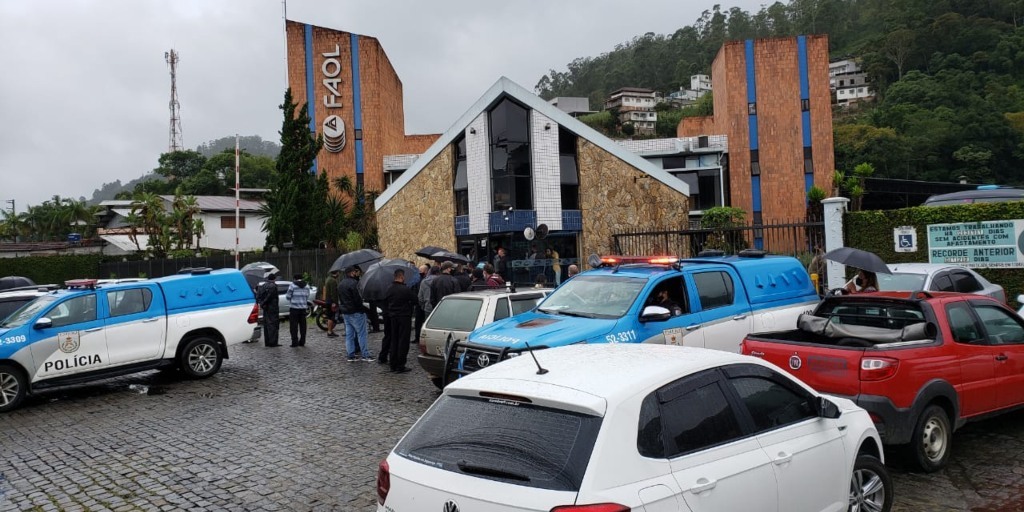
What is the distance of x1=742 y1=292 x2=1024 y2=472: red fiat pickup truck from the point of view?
5.80 metres

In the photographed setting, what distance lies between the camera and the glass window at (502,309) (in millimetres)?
10148

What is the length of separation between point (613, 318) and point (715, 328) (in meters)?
1.71

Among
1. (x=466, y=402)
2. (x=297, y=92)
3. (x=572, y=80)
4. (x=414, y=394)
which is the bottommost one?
(x=414, y=394)

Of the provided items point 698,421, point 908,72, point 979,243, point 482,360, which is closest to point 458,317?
point 482,360

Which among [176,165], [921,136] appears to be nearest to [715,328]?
[921,136]

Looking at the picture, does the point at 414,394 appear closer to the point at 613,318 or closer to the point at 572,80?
the point at 613,318

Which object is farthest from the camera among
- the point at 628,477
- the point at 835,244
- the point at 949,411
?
the point at 835,244

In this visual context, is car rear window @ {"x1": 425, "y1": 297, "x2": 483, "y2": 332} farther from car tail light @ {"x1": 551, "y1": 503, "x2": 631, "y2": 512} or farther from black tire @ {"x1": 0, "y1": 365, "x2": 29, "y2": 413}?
car tail light @ {"x1": 551, "y1": 503, "x2": 631, "y2": 512}

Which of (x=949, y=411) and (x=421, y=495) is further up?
(x=421, y=495)

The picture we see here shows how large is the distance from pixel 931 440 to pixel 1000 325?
1.74 metres

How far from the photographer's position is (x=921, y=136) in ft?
218

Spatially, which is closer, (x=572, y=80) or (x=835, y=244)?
(x=835, y=244)

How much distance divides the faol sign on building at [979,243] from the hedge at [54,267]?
38.1 m

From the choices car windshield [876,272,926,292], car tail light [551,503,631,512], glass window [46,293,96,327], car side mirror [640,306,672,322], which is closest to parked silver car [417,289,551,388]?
car side mirror [640,306,672,322]
